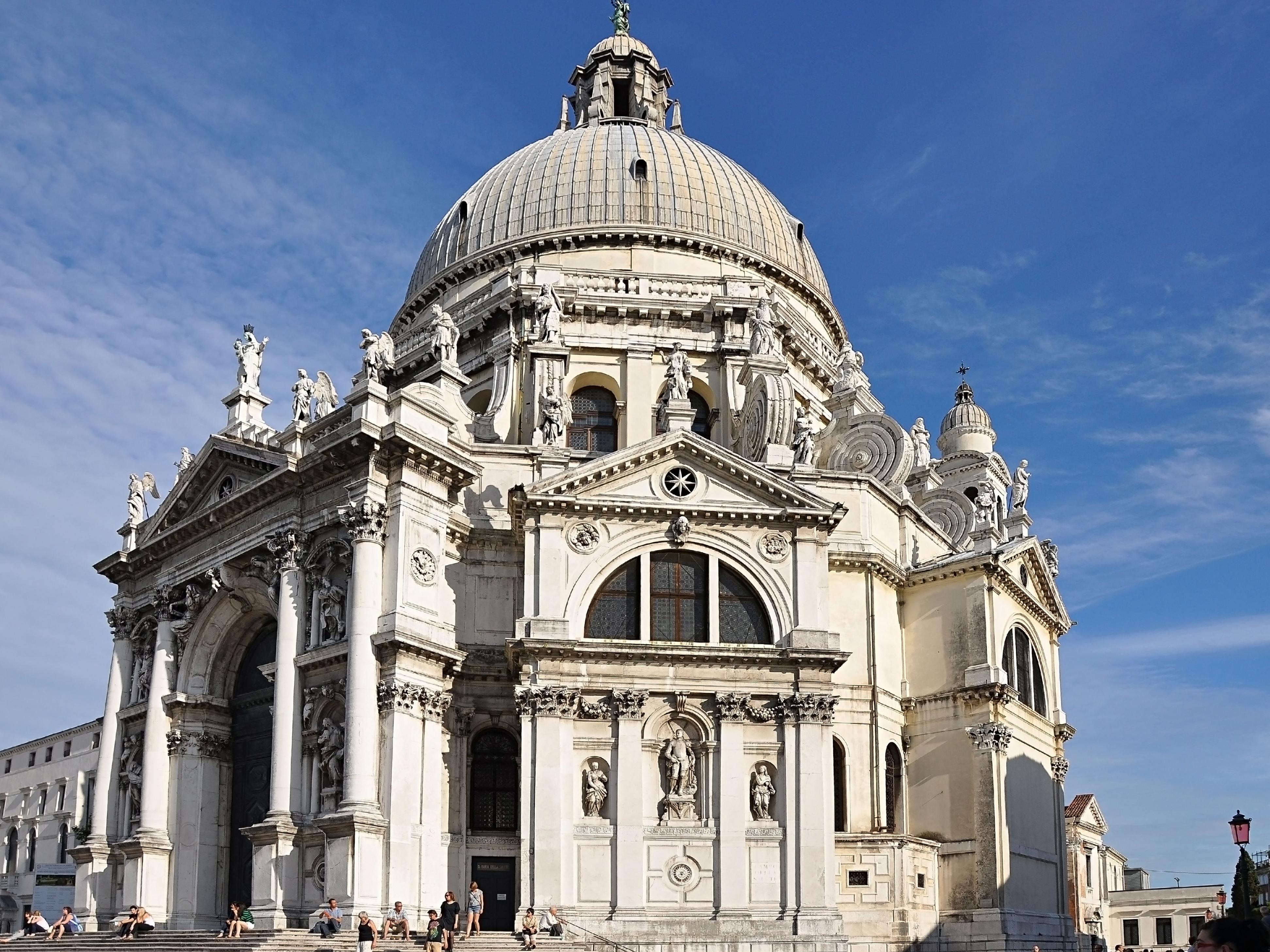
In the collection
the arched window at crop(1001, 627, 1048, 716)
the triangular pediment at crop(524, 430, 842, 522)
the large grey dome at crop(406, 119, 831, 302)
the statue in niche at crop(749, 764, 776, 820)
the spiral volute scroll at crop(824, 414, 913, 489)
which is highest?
the large grey dome at crop(406, 119, 831, 302)

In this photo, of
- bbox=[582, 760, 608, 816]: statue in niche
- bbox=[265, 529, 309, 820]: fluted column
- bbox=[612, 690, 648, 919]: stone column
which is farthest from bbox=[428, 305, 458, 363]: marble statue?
bbox=[582, 760, 608, 816]: statue in niche

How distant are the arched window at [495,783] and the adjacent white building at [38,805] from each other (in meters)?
33.9

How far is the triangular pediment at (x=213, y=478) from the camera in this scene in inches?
1459

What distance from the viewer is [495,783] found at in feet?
117

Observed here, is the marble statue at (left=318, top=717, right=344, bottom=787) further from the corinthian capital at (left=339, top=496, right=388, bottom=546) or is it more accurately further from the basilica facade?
the corinthian capital at (left=339, top=496, right=388, bottom=546)

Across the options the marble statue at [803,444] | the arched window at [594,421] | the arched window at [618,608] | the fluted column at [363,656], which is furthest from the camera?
the arched window at [594,421]

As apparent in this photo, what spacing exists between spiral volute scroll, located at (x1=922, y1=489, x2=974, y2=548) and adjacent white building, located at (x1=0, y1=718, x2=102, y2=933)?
125 feet

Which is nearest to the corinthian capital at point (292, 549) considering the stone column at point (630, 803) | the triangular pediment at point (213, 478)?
the triangular pediment at point (213, 478)

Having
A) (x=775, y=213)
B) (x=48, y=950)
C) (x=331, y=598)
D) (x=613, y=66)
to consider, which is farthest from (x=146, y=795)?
(x=613, y=66)

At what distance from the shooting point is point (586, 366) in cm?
4409

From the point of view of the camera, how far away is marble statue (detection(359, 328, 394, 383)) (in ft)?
116

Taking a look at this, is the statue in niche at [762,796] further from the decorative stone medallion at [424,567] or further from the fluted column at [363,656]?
the decorative stone medallion at [424,567]

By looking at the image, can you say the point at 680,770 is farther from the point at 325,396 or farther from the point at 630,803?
the point at 325,396

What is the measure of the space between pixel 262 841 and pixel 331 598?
5663 millimetres
